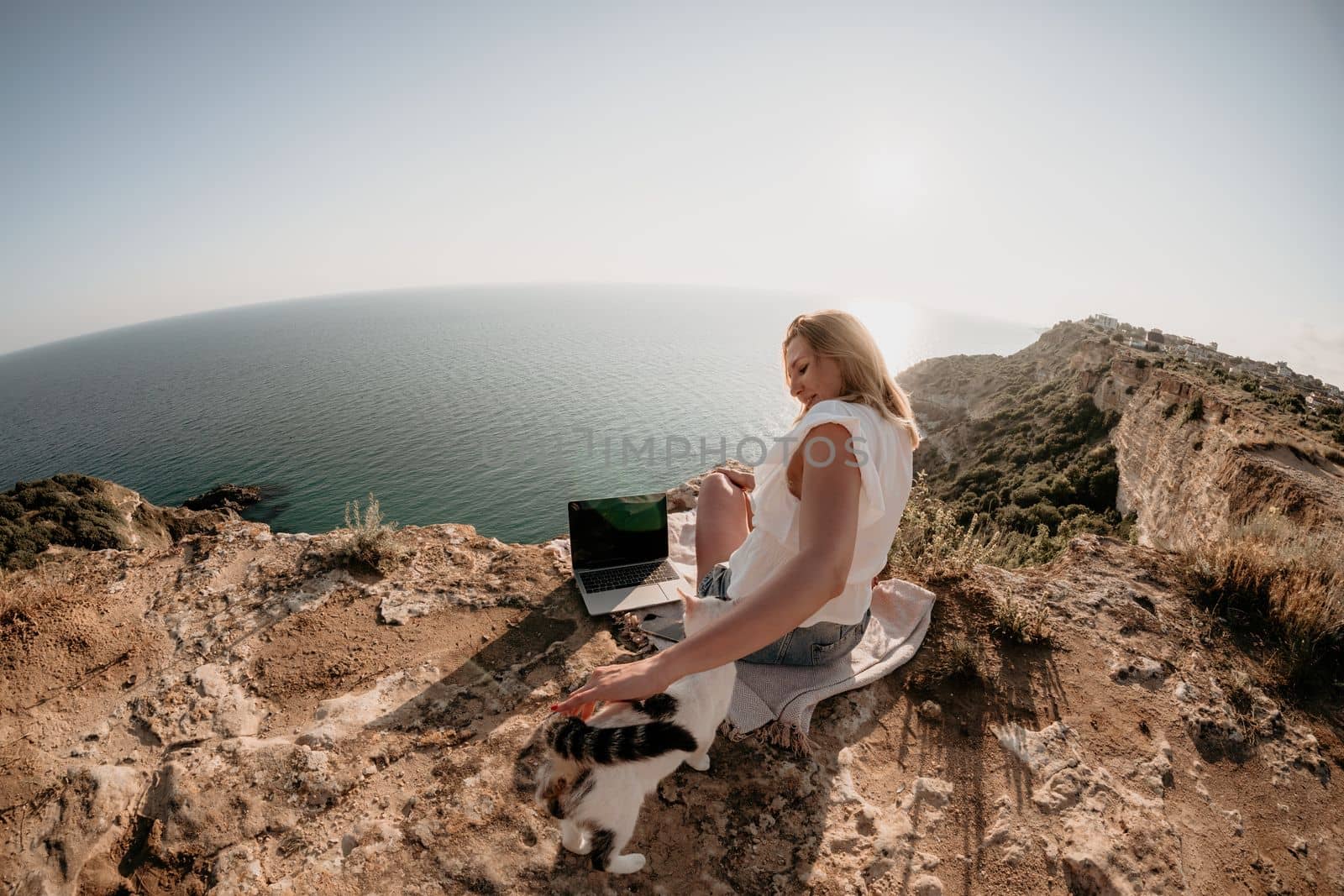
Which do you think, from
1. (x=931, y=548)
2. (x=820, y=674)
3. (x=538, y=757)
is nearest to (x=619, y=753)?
(x=538, y=757)

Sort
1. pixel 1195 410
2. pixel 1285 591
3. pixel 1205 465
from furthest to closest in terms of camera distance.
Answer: pixel 1195 410 → pixel 1205 465 → pixel 1285 591

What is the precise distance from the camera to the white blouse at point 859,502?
1992 millimetres

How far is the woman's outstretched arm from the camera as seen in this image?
5.74ft

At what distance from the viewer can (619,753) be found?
1.87 meters

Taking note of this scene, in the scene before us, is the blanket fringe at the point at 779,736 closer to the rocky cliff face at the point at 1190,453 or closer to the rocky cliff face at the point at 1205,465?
the rocky cliff face at the point at 1190,453

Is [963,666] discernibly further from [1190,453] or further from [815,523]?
[1190,453]

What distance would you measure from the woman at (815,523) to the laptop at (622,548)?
1409 mm

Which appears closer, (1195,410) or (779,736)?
(779,736)

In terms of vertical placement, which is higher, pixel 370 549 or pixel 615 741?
pixel 615 741

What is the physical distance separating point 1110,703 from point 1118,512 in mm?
26053

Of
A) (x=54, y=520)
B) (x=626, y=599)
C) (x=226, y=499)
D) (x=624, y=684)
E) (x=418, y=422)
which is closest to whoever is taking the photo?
(x=624, y=684)

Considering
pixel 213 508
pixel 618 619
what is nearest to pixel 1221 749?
pixel 618 619

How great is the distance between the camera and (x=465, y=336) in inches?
4373

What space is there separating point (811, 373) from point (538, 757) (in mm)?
2542
